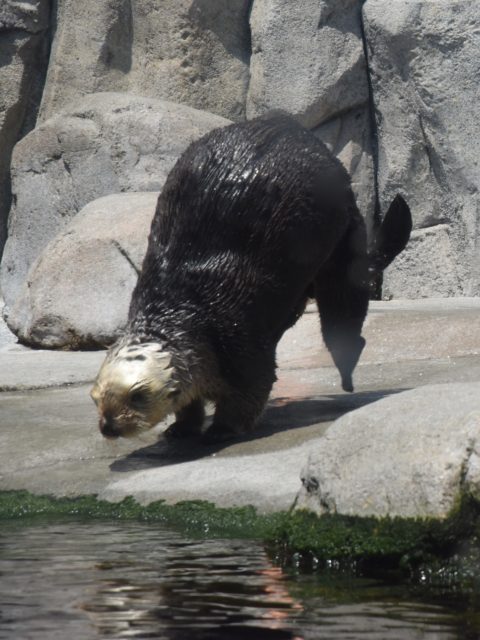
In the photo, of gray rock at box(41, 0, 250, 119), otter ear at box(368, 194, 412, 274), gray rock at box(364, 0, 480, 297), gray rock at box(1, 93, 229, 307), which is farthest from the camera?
gray rock at box(41, 0, 250, 119)

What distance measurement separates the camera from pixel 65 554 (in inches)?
210

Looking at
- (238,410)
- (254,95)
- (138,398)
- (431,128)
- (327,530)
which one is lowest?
(327,530)

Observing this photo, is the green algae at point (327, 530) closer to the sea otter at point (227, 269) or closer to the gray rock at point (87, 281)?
the sea otter at point (227, 269)

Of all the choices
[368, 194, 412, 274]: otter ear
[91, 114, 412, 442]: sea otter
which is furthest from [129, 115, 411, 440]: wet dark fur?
[368, 194, 412, 274]: otter ear

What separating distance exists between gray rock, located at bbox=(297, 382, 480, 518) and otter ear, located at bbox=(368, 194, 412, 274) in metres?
2.92

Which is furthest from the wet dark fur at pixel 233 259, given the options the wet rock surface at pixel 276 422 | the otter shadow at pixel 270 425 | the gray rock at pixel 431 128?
the gray rock at pixel 431 128

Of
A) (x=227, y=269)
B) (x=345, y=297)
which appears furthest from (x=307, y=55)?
(x=227, y=269)

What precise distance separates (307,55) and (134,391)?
844cm

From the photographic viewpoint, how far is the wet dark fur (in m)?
7.11

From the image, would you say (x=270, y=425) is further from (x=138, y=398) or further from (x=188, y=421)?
(x=138, y=398)

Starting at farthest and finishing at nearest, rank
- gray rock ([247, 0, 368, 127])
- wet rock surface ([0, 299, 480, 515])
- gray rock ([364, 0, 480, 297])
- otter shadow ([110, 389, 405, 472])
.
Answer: gray rock ([247, 0, 368, 127]) → gray rock ([364, 0, 480, 297]) → otter shadow ([110, 389, 405, 472]) → wet rock surface ([0, 299, 480, 515])

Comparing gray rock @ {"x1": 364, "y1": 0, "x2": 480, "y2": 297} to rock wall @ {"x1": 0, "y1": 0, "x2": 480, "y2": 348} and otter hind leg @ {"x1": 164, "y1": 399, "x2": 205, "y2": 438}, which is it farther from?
otter hind leg @ {"x1": 164, "y1": 399, "x2": 205, "y2": 438}

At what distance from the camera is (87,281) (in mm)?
11320

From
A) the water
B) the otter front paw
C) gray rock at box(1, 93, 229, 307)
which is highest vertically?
gray rock at box(1, 93, 229, 307)
